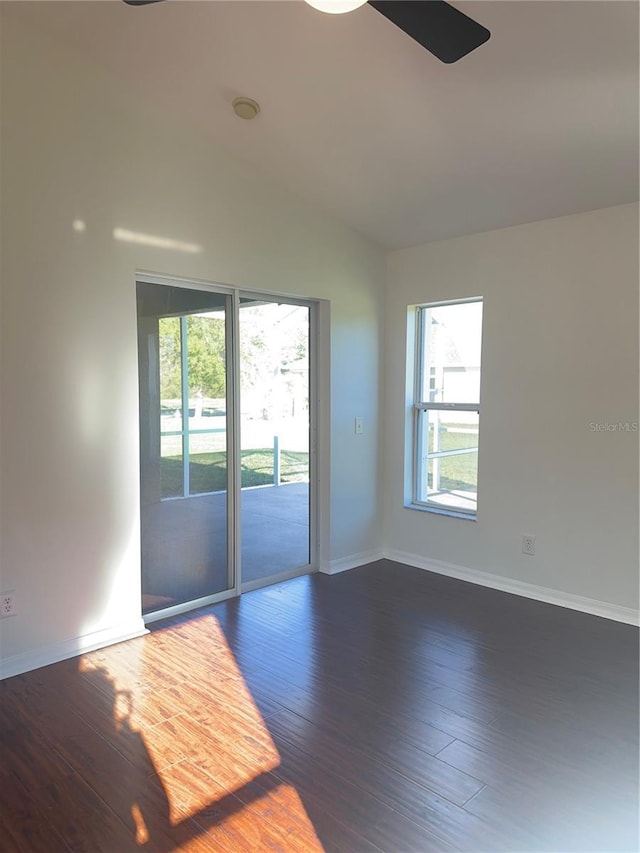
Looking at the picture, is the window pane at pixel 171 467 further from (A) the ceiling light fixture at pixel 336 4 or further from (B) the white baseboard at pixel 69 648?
(A) the ceiling light fixture at pixel 336 4

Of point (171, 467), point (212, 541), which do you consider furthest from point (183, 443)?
point (212, 541)

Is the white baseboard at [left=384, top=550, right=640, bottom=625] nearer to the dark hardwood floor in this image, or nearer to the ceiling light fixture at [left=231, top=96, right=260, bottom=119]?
the dark hardwood floor

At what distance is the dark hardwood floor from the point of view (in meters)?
1.84

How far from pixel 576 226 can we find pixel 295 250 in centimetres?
179

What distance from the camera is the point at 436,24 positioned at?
178cm

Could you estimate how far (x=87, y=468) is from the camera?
9.85 ft

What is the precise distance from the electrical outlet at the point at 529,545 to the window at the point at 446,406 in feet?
1.50

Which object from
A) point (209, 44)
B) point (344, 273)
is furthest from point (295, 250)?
point (209, 44)

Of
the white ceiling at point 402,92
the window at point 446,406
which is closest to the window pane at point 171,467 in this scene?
the white ceiling at point 402,92

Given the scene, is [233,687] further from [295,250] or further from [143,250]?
[295,250]

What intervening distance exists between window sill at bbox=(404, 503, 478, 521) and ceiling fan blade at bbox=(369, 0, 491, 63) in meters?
3.01

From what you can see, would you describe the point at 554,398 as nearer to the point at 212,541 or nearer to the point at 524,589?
the point at 524,589

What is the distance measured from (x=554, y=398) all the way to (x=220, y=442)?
2.17 meters

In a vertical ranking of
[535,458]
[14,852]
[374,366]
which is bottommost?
[14,852]
